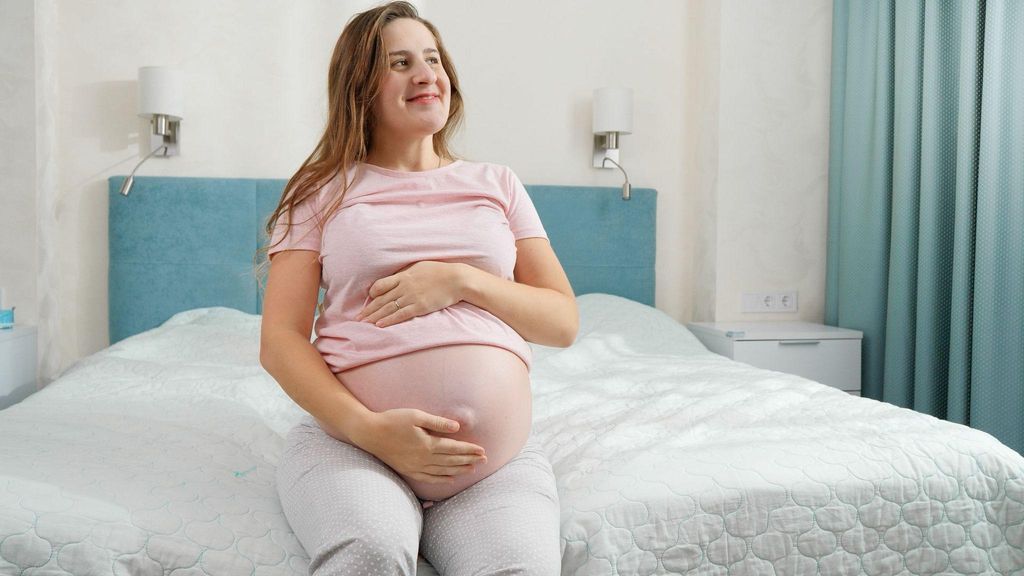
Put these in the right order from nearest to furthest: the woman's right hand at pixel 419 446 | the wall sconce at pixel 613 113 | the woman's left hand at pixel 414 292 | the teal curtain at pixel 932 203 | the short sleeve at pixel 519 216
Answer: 1. the woman's right hand at pixel 419 446
2. the woman's left hand at pixel 414 292
3. the short sleeve at pixel 519 216
4. the teal curtain at pixel 932 203
5. the wall sconce at pixel 613 113

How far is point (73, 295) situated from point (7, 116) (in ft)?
2.18

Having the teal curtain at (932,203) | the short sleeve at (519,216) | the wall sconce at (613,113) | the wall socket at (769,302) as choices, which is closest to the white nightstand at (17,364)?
the short sleeve at (519,216)

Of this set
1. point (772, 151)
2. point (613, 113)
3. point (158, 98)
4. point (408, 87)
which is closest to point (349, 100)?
point (408, 87)

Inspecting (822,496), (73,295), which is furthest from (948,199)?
(73,295)

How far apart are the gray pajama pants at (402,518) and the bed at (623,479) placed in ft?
0.22

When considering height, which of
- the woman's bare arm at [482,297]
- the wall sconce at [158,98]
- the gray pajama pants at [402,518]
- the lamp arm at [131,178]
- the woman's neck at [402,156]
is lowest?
the gray pajama pants at [402,518]

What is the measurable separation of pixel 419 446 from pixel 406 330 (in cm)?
19

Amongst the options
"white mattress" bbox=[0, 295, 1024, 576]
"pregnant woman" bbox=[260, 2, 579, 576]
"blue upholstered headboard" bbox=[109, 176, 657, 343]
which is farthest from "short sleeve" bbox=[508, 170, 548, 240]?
"blue upholstered headboard" bbox=[109, 176, 657, 343]

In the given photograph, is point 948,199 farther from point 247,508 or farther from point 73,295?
point 73,295

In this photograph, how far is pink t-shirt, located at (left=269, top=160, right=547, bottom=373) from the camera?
110 cm

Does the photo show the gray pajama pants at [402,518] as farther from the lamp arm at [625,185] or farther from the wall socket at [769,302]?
the wall socket at [769,302]

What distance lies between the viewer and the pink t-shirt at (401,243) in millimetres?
1103

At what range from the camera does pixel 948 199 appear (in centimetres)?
252

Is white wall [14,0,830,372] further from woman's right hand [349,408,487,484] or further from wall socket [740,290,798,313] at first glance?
woman's right hand [349,408,487,484]
